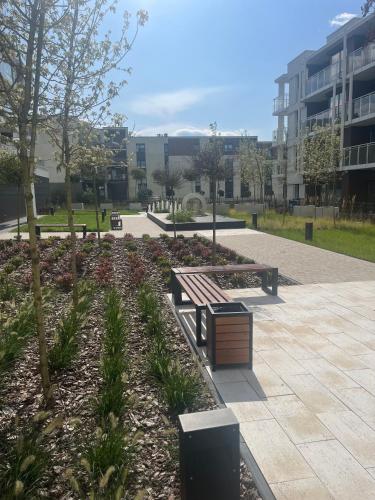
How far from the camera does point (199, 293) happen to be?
5.79 meters

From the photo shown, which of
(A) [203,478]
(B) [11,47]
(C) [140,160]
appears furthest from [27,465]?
(C) [140,160]

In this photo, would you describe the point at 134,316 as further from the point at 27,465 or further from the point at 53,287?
the point at 27,465

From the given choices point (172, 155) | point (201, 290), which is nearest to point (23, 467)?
point (201, 290)

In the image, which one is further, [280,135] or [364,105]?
[280,135]

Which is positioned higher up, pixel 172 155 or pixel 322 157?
pixel 172 155

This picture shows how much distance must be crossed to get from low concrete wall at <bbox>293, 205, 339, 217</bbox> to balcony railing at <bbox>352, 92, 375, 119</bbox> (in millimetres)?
6512

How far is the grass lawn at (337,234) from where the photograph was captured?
1316 cm

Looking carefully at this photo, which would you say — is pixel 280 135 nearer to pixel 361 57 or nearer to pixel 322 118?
pixel 322 118

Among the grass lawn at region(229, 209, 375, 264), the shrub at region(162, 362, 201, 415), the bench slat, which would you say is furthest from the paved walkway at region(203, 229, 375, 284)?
the shrub at region(162, 362, 201, 415)

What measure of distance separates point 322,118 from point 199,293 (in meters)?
30.3

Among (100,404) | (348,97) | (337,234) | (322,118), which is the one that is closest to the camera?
(100,404)

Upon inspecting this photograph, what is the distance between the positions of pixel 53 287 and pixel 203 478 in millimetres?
6461

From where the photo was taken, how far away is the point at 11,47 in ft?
11.0

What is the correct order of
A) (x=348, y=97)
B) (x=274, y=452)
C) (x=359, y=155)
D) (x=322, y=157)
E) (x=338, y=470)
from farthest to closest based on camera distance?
(x=348, y=97) < (x=359, y=155) < (x=322, y=157) < (x=274, y=452) < (x=338, y=470)
